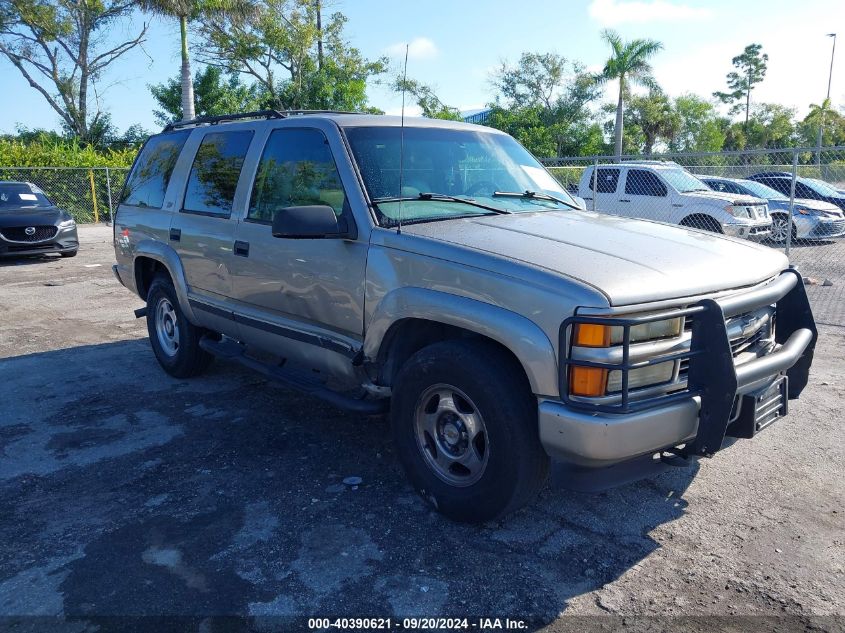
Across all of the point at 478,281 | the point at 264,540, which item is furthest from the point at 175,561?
the point at 478,281

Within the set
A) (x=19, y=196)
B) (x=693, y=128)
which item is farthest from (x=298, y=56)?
(x=693, y=128)

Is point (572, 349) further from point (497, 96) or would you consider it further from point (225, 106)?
point (497, 96)

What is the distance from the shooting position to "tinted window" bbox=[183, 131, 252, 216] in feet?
15.9

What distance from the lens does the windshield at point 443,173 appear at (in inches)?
154

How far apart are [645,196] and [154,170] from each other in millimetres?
10037

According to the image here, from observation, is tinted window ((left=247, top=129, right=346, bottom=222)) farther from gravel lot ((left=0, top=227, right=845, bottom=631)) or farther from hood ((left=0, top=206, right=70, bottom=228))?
hood ((left=0, top=206, right=70, bottom=228))

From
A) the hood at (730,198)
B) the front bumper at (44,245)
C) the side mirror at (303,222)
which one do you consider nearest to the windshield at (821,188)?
the hood at (730,198)

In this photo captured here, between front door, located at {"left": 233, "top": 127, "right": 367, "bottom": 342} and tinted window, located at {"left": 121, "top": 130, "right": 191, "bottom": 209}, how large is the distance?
1484mm

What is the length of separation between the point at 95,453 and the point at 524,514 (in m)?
2.73

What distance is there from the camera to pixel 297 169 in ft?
14.3

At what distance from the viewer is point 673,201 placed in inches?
511

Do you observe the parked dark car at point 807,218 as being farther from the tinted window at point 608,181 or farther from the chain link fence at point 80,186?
the chain link fence at point 80,186

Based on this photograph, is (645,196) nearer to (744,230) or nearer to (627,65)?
(744,230)

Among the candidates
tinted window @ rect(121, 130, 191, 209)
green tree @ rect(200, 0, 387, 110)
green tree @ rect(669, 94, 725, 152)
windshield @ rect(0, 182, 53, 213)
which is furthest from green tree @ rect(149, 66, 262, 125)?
green tree @ rect(669, 94, 725, 152)
